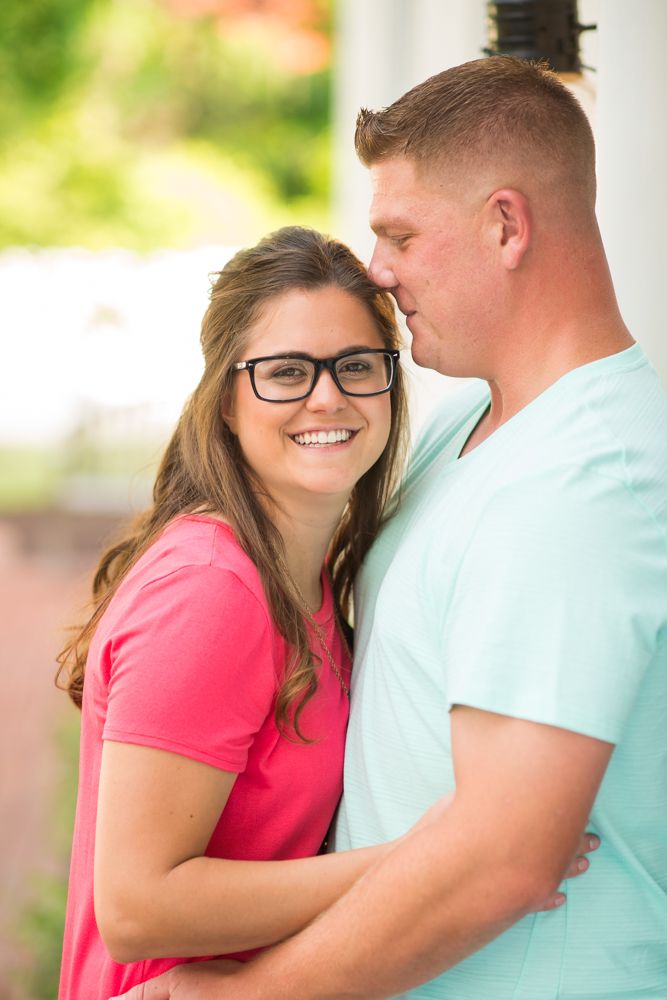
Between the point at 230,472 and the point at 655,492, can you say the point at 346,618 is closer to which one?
the point at 230,472

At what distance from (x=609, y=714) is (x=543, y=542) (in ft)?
0.82

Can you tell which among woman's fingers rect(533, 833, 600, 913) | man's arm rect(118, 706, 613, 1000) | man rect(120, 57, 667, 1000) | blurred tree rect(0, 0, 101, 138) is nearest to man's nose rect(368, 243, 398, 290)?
man rect(120, 57, 667, 1000)

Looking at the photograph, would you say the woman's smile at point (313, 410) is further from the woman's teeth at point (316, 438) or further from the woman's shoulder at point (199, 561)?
the woman's shoulder at point (199, 561)

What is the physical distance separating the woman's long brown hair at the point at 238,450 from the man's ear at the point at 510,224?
0.39 meters

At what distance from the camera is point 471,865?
52.1 inches

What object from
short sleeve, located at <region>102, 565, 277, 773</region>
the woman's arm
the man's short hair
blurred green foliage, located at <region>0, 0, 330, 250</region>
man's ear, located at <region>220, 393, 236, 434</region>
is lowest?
the woman's arm

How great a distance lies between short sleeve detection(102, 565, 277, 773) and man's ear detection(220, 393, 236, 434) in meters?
0.52

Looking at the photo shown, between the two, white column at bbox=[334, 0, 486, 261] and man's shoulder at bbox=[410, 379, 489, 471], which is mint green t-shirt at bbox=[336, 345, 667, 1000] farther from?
white column at bbox=[334, 0, 486, 261]

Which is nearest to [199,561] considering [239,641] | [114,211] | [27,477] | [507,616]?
[239,641]

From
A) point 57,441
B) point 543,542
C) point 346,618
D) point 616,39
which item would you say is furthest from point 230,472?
point 57,441

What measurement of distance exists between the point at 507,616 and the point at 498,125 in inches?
38.2

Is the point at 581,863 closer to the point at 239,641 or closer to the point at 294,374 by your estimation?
the point at 239,641

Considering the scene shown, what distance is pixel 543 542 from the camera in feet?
4.30

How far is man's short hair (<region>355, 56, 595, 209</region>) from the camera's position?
173 cm
